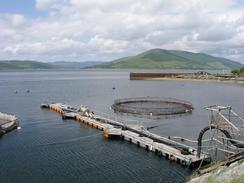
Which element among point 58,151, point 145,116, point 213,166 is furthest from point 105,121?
point 213,166

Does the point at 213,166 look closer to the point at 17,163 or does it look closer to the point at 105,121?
the point at 17,163

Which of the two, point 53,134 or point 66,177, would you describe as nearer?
point 66,177

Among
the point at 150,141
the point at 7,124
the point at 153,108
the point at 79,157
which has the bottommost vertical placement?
the point at 79,157

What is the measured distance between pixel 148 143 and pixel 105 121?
20.8 m

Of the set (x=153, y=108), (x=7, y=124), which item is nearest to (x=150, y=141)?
(x=7, y=124)

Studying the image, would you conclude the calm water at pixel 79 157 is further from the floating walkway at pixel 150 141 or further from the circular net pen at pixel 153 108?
the circular net pen at pixel 153 108

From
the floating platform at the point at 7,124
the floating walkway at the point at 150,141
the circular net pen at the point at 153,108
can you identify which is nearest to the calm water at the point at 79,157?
the floating walkway at the point at 150,141

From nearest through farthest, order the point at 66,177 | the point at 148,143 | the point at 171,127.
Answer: the point at 66,177 → the point at 148,143 → the point at 171,127

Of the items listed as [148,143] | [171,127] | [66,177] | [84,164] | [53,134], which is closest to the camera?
[66,177]

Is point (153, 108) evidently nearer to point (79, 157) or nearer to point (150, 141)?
point (150, 141)

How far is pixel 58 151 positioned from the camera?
44.6 meters

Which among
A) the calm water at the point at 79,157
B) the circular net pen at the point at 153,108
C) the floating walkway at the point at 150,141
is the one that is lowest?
the calm water at the point at 79,157

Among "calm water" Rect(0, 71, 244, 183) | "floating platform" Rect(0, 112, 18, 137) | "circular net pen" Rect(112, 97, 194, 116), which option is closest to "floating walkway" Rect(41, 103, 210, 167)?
"calm water" Rect(0, 71, 244, 183)

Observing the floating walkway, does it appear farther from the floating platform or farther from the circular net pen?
the floating platform
